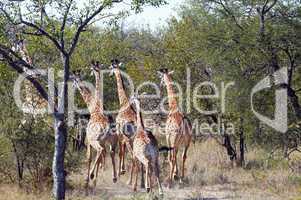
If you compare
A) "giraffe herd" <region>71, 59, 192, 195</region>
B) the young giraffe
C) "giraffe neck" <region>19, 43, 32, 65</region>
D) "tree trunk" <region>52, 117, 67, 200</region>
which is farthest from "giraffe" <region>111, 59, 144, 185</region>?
"giraffe neck" <region>19, 43, 32, 65</region>

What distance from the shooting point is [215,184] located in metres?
13.7

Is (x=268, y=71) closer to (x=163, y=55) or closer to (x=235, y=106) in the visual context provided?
(x=235, y=106)

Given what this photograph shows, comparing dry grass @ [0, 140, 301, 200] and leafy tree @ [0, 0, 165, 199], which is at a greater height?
leafy tree @ [0, 0, 165, 199]

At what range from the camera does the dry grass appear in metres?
12.2

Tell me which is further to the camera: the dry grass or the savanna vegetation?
the dry grass

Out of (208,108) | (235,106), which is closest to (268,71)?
(235,106)

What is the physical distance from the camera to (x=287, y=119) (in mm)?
14414

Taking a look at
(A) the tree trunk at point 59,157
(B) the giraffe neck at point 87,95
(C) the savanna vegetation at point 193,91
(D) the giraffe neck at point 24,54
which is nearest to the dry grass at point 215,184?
(C) the savanna vegetation at point 193,91

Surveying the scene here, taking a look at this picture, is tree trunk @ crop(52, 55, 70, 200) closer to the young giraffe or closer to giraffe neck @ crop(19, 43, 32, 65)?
giraffe neck @ crop(19, 43, 32, 65)

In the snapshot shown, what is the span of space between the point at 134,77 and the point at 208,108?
257 cm

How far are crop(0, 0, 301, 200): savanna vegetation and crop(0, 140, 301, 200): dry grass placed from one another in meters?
0.03

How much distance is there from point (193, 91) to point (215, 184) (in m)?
3.23

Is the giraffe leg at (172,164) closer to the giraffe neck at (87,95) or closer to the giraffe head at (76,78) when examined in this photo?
the giraffe neck at (87,95)

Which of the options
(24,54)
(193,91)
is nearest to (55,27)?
(24,54)
